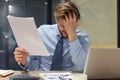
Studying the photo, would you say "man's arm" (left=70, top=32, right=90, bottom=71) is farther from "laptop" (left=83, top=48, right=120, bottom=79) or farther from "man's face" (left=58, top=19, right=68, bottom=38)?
"laptop" (left=83, top=48, right=120, bottom=79)

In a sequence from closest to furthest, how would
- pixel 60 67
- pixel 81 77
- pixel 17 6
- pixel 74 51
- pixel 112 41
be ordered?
pixel 81 77 → pixel 74 51 → pixel 60 67 → pixel 112 41 → pixel 17 6

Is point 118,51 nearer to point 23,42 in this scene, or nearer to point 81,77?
point 81,77

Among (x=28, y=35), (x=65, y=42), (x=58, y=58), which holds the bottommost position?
(x=58, y=58)

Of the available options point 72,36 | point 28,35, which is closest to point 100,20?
point 72,36

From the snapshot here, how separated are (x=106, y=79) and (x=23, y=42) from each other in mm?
592

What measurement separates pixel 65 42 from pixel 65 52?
8cm

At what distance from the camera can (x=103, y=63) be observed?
4.89 ft

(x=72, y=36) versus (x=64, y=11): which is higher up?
(x=64, y=11)

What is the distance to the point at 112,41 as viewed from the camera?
3779 mm

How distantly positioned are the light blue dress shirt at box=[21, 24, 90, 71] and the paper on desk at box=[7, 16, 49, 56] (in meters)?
0.27

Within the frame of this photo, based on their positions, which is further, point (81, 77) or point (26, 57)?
point (26, 57)

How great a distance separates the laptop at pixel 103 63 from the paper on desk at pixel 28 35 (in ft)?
1.10

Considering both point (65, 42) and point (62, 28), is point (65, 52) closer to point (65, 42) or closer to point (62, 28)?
point (65, 42)

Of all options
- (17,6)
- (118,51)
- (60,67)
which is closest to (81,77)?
(118,51)
